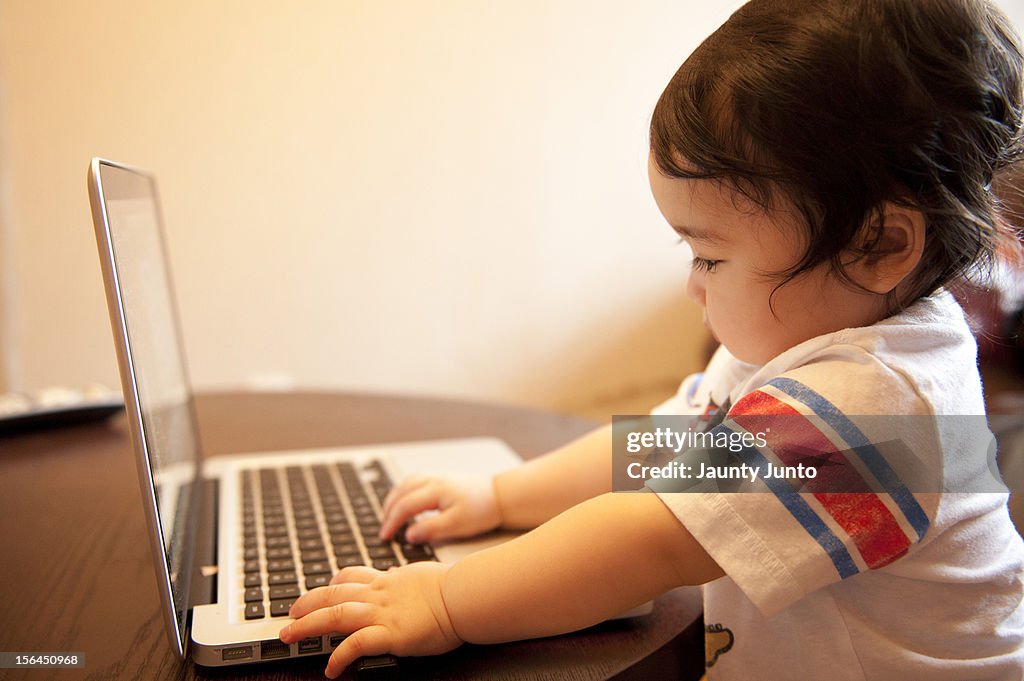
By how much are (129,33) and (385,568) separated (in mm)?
1949

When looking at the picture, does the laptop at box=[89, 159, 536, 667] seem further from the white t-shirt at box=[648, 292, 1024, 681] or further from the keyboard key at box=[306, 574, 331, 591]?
the white t-shirt at box=[648, 292, 1024, 681]

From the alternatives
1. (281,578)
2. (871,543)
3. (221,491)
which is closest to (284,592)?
(281,578)

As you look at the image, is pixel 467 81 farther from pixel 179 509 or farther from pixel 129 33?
pixel 179 509

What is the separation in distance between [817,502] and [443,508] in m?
0.30

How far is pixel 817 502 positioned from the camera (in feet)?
1.61

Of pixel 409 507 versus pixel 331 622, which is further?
pixel 409 507

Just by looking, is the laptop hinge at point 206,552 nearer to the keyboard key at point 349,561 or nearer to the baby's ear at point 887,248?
the keyboard key at point 349,561

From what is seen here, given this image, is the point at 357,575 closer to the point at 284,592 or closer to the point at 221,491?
the point at 284,592

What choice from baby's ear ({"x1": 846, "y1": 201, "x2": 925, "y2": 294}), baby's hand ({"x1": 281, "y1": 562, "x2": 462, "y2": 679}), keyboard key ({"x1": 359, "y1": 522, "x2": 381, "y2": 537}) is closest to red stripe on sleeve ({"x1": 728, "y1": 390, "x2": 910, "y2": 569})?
baby's ear ({"x1": 846, "y1": 201, "x2": 925, "y2": 294})

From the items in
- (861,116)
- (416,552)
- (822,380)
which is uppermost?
(861,116)

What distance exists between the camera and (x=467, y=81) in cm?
235

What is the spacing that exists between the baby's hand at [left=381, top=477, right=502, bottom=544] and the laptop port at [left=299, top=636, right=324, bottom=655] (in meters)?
0.17

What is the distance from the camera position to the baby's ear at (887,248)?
0.52 m

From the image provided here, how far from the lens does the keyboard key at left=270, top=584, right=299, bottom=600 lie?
1.79ft
